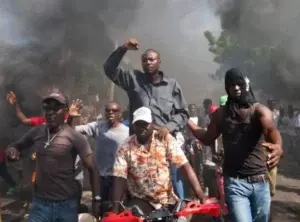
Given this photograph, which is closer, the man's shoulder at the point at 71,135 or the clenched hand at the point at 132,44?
the man's shoulder at the point at 71,135

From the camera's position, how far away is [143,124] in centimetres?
259

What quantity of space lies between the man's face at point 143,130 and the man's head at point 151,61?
2.92ft

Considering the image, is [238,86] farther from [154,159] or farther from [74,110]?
[74,110]

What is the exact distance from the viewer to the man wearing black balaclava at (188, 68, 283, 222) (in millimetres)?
2711

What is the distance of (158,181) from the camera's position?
8.59 ft

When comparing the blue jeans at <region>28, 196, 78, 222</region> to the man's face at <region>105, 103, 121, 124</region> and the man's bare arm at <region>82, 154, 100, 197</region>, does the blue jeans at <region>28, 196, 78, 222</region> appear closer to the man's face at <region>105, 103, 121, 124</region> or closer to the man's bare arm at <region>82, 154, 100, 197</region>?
the man's bare arm at <region>82, 154, 100, 197</region>

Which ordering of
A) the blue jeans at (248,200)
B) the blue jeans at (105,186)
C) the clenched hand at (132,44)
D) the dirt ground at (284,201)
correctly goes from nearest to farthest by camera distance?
the blue jeans at (248,200)
the clenched hand at (132,44)
the blue jeans at (105,186)
the dirt ground at (284,201)

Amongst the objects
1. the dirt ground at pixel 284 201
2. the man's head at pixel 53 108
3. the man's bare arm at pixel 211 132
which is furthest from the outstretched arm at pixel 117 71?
the dirt ground at pixel 284 201

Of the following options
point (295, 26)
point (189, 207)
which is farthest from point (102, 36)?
point (189, 207)

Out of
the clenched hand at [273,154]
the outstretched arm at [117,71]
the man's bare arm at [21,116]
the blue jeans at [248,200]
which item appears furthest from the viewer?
the man's bare arm at [21,116]

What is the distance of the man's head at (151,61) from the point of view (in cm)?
335

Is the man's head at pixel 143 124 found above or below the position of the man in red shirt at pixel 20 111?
below

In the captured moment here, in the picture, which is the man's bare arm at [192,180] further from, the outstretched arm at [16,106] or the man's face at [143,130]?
the outstretched arm at [16,106]

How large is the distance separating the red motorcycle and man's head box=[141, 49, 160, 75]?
137 centimetres
